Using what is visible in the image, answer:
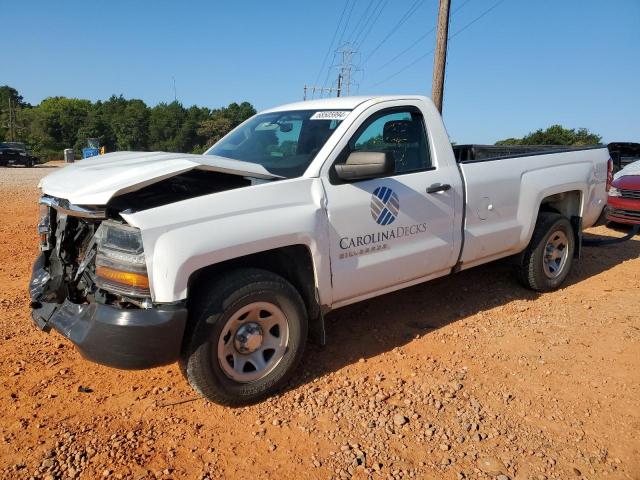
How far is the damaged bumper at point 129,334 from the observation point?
2617 millimetres

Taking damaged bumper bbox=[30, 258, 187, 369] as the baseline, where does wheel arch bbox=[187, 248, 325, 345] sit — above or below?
above

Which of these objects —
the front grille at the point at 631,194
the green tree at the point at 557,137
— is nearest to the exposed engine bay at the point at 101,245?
the front grille at the point at 631,194

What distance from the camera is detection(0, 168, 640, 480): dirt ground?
259cm

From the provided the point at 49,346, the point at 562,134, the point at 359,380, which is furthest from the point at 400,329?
the point at 562,134

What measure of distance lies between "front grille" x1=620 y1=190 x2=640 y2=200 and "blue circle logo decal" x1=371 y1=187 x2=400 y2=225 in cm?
649

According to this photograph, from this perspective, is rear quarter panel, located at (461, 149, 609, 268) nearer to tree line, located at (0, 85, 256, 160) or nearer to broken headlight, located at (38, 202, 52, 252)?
broken headlight, located at (38, 202, 52, 252)

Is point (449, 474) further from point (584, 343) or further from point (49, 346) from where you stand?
point (49, 346)

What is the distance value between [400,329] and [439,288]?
3.99 ft

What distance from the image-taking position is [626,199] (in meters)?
8.20

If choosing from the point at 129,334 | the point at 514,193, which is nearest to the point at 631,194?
the point at 514,193

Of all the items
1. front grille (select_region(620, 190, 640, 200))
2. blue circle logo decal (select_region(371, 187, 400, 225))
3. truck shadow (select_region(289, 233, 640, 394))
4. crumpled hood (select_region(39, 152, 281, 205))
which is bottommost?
truck shadow (select_region(289, 233, 640, 394))

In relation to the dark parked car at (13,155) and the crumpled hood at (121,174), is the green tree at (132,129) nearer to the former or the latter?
the dark parked car at (13,155)

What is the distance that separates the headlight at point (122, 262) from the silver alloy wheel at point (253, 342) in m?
0.59

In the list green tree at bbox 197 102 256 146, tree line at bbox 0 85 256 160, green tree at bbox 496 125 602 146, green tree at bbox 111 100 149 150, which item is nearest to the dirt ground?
green tree at bbox 496 125 602 146
